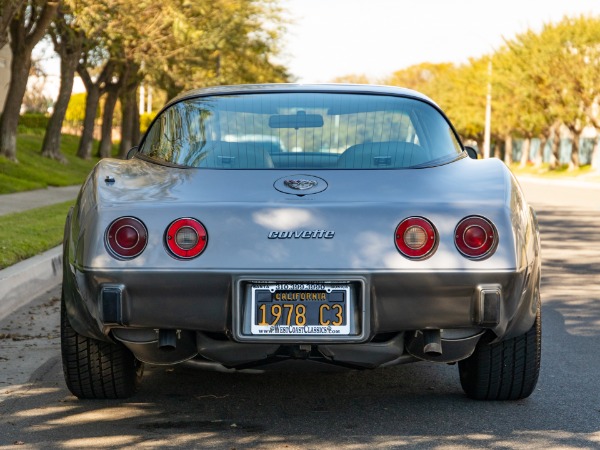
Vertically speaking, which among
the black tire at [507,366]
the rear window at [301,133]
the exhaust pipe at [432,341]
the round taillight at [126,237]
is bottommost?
the black tire at [507,366]

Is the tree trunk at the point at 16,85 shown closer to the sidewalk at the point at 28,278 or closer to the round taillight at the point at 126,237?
the sidewalk at the point at 28,278

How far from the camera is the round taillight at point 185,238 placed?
15.2ft

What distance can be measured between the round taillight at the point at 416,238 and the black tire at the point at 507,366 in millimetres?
694

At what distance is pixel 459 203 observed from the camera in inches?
185

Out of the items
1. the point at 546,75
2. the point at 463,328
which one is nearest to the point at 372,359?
the point at 463,328

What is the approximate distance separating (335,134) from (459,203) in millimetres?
991

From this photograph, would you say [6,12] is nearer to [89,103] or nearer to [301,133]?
[301,133]

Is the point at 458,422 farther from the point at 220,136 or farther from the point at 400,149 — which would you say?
the point at 220,136

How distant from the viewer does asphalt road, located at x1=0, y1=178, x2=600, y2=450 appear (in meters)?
4.63

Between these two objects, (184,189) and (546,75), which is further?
(546,75)

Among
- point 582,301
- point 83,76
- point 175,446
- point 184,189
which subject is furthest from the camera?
point 83,76

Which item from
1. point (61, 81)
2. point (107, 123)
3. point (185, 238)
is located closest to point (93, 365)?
point (185, 238)

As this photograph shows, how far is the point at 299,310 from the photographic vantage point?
15.1ft

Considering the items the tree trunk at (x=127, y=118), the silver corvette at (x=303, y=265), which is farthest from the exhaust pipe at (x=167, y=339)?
the tree trunk at (x=127, y=118)
